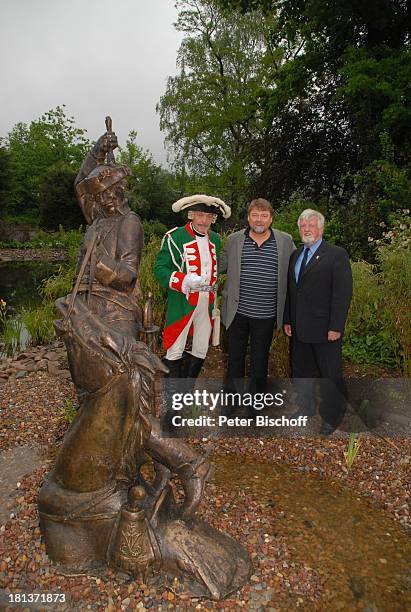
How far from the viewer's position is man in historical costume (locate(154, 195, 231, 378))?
3.81 m

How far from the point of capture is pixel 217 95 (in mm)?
21938

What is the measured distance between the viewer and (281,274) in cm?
384

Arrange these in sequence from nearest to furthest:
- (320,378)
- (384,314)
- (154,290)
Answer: (320,378)
(384,314)
(154,290)

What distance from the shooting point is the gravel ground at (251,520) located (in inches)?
86.1

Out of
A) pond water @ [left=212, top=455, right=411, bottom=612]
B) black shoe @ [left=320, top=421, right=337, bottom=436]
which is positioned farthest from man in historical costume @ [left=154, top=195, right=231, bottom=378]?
black shoe @ [left=320, top=421, right=337, bottom=436]

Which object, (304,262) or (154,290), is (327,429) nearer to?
(304,262)

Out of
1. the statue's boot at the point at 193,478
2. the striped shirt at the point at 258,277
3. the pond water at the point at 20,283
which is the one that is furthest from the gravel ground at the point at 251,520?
the pond water at the point at 20,283

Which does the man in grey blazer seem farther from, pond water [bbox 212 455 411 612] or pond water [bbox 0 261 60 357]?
pond water [bbox 0 261 60 357]

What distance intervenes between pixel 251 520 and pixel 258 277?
180 centimetres

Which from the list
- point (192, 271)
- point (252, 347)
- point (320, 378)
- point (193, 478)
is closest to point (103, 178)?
point (193, 478)

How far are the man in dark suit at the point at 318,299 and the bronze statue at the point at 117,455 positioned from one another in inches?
65.7

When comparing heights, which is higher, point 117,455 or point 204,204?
point 204,204

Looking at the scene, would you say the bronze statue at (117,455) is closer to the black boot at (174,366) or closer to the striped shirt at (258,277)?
the striped shirt at (258,277)

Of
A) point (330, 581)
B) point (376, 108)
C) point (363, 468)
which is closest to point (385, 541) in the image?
point (330, 581)
